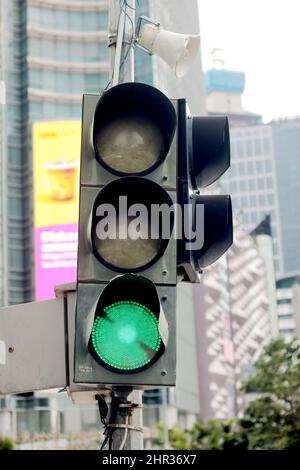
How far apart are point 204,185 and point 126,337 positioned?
86cm

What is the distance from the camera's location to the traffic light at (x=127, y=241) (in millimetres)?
3375

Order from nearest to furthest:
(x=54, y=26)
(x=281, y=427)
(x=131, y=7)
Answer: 1. (x=131, y=7)
2. (x=281, y=427)
3. (x=54, y=26)

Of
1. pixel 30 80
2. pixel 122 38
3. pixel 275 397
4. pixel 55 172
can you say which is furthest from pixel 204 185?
pixel 30 80

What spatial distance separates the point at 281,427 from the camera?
131 feet

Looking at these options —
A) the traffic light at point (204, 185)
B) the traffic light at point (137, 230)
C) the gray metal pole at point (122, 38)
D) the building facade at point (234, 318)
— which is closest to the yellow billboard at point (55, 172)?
the building facade at point (234, 318)

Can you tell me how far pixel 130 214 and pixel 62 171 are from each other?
64565mm

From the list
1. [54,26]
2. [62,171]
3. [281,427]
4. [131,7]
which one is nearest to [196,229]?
[131,7]

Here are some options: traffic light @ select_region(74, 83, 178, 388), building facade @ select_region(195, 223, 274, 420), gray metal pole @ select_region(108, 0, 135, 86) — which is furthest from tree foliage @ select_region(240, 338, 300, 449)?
building facade @ select_region(195, 223, 274, 420)

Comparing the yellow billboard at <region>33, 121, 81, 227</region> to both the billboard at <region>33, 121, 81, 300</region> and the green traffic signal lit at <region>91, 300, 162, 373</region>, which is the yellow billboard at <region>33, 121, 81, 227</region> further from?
the green traffic signal lit at <region>91, 300, 162, 373</region>

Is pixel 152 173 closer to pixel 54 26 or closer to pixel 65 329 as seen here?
pixel 65 329

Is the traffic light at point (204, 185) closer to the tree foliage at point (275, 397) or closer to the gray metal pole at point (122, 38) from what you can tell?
the gray metal pole at point (122, 38)

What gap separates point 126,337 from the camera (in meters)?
3.39

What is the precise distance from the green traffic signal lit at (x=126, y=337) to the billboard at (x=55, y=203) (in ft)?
208

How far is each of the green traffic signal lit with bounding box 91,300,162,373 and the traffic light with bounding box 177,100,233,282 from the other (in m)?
0.39
